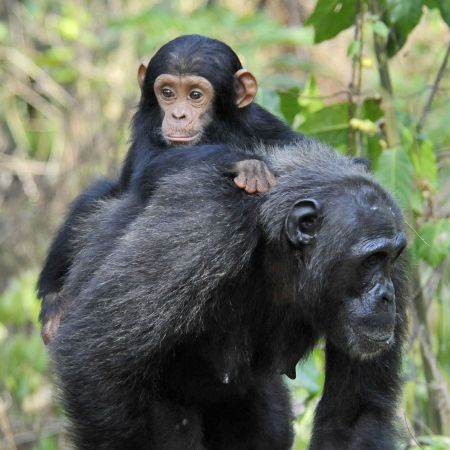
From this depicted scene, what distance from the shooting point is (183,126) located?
21.6 ft

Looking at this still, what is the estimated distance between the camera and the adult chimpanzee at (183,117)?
21.0 ft

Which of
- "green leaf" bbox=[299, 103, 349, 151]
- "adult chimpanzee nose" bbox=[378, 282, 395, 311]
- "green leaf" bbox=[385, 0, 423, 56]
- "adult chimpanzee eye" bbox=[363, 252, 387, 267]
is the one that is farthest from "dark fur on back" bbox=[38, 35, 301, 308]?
"adult chimpanzee nose" bbox=[378, 282, 395, 311]

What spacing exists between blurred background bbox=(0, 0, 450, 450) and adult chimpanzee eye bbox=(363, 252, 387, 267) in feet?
5.13

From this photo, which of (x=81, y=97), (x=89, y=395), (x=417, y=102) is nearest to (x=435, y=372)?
Answer: (x=89, y=395)

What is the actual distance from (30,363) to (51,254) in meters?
3.47

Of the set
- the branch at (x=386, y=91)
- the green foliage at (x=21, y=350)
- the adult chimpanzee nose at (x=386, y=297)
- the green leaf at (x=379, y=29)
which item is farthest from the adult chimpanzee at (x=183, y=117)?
the green foliage at (x=21, y=350)

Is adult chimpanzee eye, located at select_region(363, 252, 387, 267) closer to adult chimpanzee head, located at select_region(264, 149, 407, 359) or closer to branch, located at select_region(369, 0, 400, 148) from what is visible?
adult chimpanzee head, located at select_region(264, 149, 407, 359)

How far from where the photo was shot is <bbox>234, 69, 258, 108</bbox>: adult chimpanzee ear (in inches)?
269

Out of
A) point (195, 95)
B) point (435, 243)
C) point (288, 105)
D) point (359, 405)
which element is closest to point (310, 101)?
point (288, 105)

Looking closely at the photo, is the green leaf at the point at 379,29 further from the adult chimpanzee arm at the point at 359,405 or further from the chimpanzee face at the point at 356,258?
the adult chimpanzee arm at the point at 359,405

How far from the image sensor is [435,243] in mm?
6574

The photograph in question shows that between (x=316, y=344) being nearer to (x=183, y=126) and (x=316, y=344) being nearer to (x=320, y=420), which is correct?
(x=320, y=420)

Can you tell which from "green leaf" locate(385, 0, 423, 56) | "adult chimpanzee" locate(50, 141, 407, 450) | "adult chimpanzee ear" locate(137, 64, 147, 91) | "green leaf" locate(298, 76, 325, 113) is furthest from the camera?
"green leaf" locate(298, 76, 325, 113)

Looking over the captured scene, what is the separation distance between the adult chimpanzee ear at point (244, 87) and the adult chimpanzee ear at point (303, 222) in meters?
1.87
